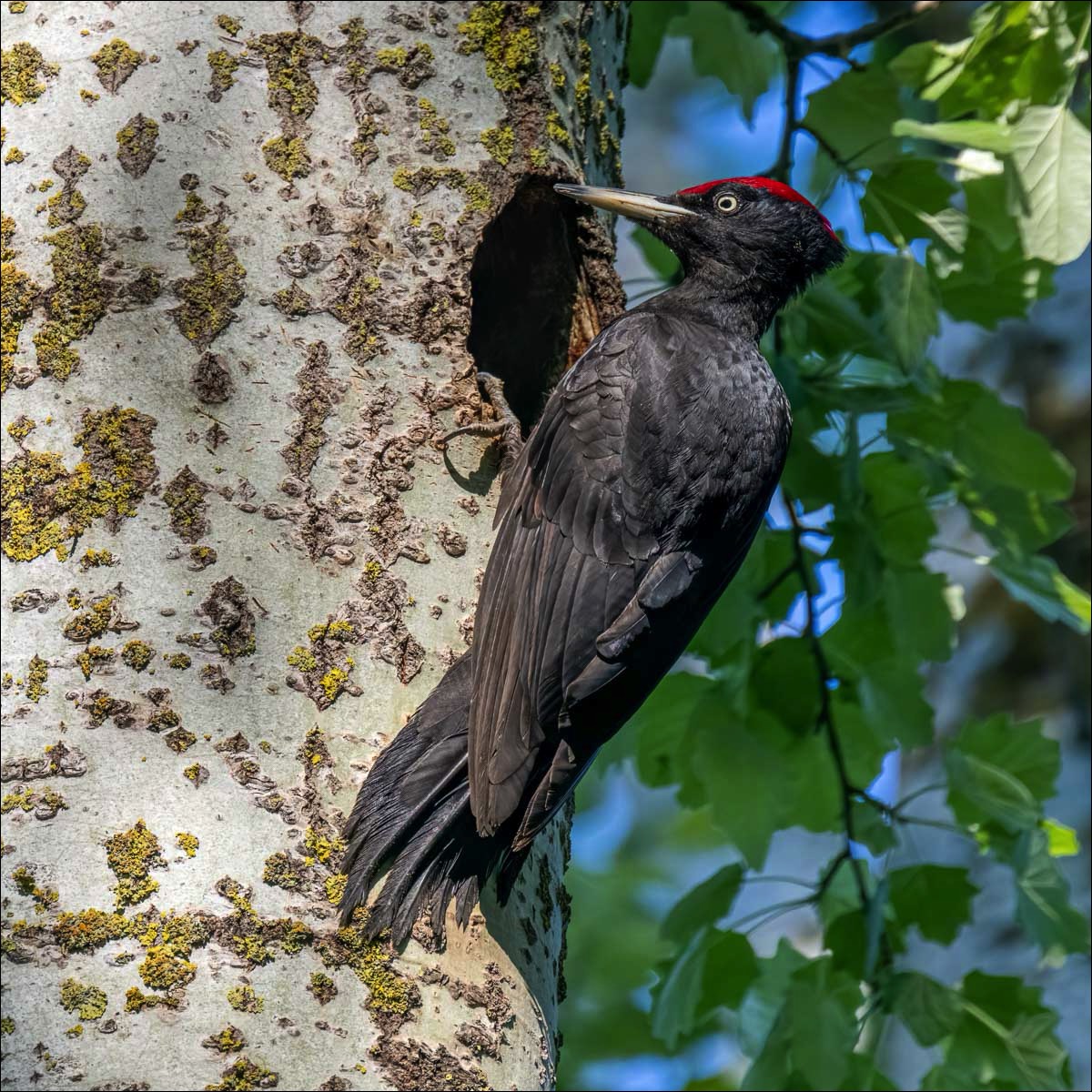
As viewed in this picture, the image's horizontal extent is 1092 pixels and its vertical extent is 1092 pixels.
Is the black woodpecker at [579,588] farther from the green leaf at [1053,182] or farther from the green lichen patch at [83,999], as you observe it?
the green leaf at [1053,182]

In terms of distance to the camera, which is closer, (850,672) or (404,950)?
(404,950)

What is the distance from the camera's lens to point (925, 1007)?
2736 millimetres

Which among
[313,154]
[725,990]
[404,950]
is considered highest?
[313,154]

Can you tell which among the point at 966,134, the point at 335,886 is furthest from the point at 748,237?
the point at 335,886

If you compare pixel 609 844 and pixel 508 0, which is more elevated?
pixel 609 844

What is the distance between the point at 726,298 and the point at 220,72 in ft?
4.02

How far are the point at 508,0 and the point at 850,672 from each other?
1699 mm

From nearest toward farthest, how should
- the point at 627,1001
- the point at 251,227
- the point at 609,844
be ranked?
the point at 251,227 < the point at 627,1001 < the point at 609,844

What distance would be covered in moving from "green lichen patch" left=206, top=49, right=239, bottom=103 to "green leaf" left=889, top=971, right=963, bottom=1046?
2.23m

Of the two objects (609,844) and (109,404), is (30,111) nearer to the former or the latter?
(109,404)

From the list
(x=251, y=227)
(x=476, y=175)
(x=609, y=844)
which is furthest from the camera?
(x=609, y=844)

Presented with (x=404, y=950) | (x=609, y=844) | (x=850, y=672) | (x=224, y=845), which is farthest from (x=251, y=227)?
(x=609, y=844)

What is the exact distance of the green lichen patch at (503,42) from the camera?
101 inches

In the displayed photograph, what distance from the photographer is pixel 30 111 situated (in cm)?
226
